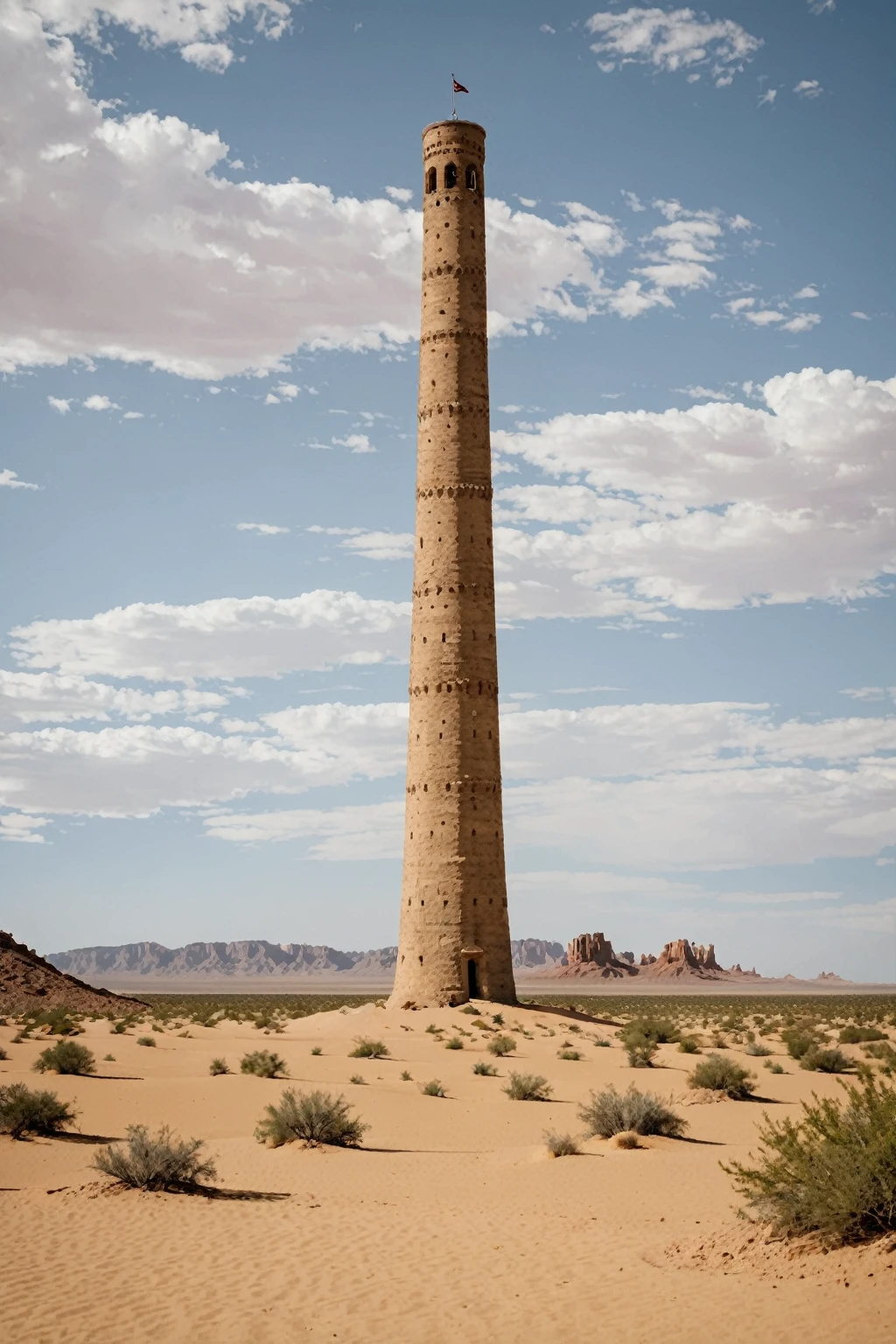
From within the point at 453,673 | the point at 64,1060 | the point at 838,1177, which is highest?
the point at 453,673

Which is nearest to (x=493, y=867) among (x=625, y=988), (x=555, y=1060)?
(x=555, y=1060)

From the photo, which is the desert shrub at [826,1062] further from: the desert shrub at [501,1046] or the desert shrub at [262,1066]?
the desert shrub at [262,1066]

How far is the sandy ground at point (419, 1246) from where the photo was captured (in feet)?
30.6

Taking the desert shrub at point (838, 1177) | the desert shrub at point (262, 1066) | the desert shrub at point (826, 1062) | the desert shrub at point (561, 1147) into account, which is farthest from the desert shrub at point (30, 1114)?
the desert shrub at point (826, 1062)

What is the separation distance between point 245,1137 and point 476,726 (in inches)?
841

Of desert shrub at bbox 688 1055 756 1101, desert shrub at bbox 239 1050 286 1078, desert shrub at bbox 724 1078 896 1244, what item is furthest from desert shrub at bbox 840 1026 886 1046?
desert shrub at bbox 724 1078 896 1244

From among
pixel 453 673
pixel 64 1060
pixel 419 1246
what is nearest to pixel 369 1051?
pixel 64 1060

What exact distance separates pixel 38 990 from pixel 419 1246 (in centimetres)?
3669

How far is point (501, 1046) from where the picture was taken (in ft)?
98.7

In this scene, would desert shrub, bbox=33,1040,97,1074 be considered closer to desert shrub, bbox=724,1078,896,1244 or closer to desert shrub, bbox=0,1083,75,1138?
desert shrub, bbox=0,1083,75,1138

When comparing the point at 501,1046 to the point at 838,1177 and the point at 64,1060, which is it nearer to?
the point at 64,1060

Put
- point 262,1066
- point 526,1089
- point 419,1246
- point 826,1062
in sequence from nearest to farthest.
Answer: point 419,1246 < point 526,1089 < point 262,1066 < point 826,1062

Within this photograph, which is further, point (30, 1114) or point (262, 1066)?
point (262, 1066)

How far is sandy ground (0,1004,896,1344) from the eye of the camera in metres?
9.34
